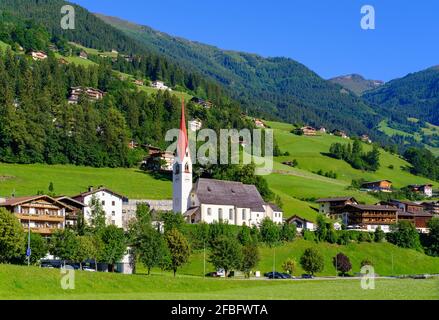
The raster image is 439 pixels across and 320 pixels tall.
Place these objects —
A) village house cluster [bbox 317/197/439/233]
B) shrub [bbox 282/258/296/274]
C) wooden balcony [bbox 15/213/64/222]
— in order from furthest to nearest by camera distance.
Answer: village house cluster [bbox 317/197/439/233], shrub [bbox 282/258/296/274], wooden balcony [bbox 15/213/64/222]

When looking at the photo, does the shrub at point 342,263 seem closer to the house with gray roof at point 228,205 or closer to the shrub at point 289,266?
the shrub at point 289,266

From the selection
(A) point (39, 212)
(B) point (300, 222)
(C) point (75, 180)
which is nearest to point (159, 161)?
(C) point (75, 180)

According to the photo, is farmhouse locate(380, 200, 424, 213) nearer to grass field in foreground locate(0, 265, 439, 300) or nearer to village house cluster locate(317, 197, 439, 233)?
village house cluster locate(317, 197, 439, 233)

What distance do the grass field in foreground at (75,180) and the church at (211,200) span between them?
325 inches

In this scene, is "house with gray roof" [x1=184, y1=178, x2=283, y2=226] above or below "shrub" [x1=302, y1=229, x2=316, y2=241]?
above

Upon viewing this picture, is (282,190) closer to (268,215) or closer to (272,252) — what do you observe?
(268,215)

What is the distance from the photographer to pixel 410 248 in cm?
12038

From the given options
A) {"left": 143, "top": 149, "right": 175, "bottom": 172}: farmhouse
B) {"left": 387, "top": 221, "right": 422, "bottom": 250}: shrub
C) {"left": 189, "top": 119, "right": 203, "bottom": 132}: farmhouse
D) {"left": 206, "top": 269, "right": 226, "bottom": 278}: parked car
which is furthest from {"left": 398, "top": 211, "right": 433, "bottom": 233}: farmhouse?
{"left": 206, "top": 269, "right": 226, "bottom": 278}: parked car

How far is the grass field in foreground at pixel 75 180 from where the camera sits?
385 ft

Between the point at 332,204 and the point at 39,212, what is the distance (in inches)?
2632

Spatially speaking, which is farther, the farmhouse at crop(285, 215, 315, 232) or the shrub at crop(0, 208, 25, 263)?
the farmhouse at crop(285, 215, 315, 232)

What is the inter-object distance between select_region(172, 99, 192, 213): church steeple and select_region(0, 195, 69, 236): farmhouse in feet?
80.6

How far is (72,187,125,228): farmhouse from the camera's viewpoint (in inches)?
4129

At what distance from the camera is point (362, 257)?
111 m
